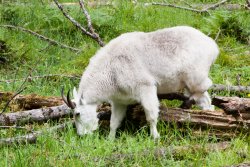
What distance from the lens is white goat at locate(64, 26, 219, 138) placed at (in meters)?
8.38

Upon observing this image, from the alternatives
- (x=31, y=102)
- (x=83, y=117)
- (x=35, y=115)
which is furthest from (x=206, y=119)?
(x=31, y=102)

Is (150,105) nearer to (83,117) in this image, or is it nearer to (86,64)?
(83,117)

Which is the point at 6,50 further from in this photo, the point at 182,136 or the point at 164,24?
the point at 182,136

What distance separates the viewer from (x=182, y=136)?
809 cm

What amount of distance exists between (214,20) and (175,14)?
1541 mm

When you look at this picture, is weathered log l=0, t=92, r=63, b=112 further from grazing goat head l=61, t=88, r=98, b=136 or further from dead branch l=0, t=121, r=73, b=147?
dead branch l=0, t=121, r=73, b=147

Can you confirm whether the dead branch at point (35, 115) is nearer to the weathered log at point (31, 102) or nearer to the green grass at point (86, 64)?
the green grass at point (86, 64)

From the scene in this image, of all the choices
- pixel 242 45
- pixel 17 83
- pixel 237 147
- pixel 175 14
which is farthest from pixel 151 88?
pixel 175 14

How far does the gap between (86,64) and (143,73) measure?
3351 mm

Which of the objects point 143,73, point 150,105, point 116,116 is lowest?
point 116,116

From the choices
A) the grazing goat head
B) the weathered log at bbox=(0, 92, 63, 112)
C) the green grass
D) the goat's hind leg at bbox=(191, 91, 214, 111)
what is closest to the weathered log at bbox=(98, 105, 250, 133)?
the green grass

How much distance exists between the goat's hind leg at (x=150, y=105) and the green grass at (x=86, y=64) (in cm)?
15

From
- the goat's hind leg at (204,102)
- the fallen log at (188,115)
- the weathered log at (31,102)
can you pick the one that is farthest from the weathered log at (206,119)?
the weathered log at (31,102)

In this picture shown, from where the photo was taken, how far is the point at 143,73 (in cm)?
845
